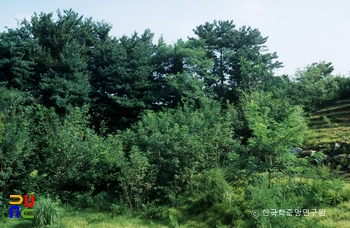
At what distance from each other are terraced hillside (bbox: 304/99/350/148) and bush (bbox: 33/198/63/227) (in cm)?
833

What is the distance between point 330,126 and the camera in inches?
509

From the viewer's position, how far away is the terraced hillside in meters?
10.8

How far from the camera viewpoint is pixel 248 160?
7758 mm

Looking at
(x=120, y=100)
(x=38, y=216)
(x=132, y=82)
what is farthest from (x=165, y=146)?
(x=132, y=82)

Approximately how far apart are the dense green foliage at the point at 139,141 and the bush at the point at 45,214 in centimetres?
2

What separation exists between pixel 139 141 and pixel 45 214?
12.3 ft

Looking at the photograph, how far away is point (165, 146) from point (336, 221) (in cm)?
503
